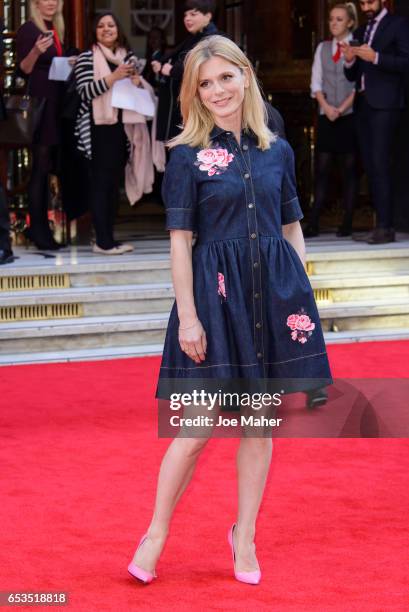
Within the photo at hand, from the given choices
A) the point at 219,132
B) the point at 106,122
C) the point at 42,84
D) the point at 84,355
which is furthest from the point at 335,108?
the point at 219,132

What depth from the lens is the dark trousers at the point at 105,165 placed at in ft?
27.1

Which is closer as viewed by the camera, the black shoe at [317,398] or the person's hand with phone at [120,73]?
the black shoe at [317,398]

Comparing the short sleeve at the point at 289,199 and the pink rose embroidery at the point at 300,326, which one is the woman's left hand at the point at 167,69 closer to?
the short sleeve at the point at 289,199

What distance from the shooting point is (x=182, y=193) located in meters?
3.49

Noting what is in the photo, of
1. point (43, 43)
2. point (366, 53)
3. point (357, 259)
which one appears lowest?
point (357, 259)

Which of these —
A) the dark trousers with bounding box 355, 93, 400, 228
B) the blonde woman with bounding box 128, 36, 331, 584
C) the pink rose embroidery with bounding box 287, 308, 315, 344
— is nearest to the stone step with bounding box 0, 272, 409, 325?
the dark trousers with bounding box 355, 93, 400, 228

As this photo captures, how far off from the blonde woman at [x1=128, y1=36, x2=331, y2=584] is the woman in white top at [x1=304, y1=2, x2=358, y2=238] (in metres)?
5.74

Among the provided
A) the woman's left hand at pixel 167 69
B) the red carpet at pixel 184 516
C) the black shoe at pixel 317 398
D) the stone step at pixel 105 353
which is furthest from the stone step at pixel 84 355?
the woman's left hand at pixel 167 69

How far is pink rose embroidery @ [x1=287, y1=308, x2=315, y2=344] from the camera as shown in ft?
11.6

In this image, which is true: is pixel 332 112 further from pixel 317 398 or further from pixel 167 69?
pixel 317 398

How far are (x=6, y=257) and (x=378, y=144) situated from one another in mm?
2716

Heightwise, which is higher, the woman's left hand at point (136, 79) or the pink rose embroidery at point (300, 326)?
the pink rose embroidery at point (300, 326)

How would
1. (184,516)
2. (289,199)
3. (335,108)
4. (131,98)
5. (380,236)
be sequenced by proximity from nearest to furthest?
(289,199) < (184,516) < (131,98) < (380,236) < (335,108)

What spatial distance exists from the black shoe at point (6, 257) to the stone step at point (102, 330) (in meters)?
A: 0.60
